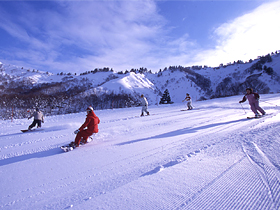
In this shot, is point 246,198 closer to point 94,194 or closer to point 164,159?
point 164,159

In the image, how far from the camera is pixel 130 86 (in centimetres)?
10219

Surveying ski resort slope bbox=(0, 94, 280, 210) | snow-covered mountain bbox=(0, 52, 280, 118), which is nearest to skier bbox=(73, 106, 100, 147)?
ski resort slope bbox=(0, 94, 280, 210)

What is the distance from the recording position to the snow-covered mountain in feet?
244

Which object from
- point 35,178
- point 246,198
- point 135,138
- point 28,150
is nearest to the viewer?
point 246,198

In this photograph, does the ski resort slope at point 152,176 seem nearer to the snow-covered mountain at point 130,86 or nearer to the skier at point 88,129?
the skier at point 88,129

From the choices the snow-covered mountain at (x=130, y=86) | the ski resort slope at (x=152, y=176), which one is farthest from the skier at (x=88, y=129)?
the snow-covered mountain at (x=130, y=86)

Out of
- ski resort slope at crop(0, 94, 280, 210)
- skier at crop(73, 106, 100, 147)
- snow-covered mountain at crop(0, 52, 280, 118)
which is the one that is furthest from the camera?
snow-covered mountain at crop(0, 52, 280, 118)

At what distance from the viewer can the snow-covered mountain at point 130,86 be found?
7438cm

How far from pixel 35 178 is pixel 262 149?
5.17m

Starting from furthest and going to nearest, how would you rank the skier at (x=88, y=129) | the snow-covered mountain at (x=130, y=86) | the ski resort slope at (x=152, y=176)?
the snow-covered mountain at (x=130, y=86) → the skier at (x=88, y=129) → the ski resort slope at (x=152, y=176)

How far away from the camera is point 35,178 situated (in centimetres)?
289

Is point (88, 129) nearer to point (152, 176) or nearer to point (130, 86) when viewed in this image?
point (152, 176)

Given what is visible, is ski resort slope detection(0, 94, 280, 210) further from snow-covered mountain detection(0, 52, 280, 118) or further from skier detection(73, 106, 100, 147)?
snow-covered mountain detection(0, 52, 280, 118)

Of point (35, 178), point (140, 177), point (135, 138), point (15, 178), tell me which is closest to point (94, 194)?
point (140, 177)
